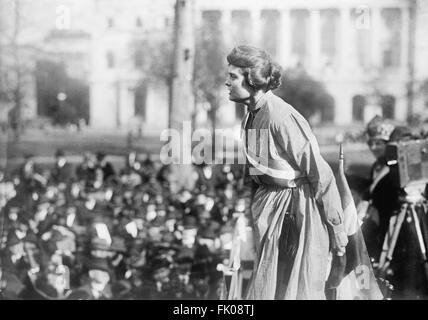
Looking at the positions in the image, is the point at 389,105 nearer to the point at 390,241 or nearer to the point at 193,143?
the point at 193,143

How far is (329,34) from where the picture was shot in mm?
6312

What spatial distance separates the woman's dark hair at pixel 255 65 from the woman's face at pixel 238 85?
0.06 feet

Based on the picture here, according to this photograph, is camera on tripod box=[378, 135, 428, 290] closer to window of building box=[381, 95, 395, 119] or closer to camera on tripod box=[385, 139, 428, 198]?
camera on tripod box=[385, 139, 428, 198]

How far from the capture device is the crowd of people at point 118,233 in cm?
527

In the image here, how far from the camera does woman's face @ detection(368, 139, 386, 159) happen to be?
4.23 meters

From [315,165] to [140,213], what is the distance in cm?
368

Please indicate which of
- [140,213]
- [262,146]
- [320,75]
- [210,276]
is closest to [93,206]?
[140,213]

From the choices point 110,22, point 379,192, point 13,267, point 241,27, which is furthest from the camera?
point 110,22

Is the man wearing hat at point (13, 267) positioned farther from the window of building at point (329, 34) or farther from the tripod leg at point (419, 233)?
the window of building at point (329, 34)

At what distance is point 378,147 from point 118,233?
7.84 feet

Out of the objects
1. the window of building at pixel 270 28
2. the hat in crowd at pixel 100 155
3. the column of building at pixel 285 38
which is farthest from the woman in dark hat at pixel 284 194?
the hat in crowd at pixel 100 155

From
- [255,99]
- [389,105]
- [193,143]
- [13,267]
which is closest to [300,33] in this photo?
[389,105]

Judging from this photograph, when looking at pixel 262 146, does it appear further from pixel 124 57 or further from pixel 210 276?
pixel 124 57

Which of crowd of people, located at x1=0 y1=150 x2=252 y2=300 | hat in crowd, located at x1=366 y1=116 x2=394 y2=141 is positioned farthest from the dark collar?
crowd of people, located at x1=0 y1=150 x2=252 y2=300
